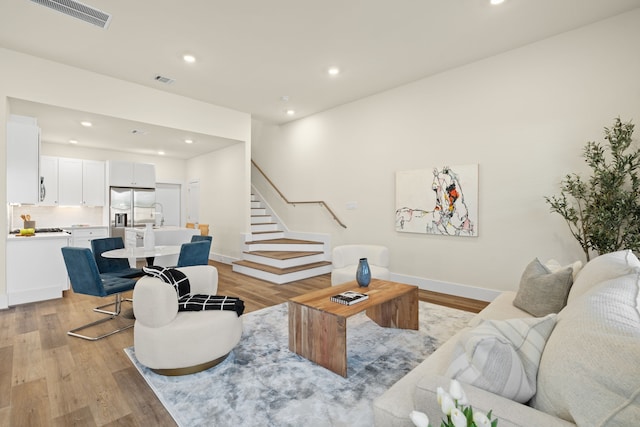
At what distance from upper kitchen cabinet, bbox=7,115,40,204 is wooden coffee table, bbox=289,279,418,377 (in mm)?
4126

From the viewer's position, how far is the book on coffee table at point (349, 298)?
2.58m

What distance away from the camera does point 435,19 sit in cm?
335

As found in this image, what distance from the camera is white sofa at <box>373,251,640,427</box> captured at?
84 centimetres

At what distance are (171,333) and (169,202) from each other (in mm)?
7350

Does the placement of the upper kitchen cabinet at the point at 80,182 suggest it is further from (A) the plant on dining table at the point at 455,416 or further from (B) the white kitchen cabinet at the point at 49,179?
(A) the plant on dining table at the point at 455,416

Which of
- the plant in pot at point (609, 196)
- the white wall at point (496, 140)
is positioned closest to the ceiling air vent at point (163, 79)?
the white wall at point (496, 140)

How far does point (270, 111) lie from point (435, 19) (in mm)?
3812

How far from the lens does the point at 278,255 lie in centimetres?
577

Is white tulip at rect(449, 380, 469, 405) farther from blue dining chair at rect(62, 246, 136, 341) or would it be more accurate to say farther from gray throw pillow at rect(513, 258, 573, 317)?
blue dining chair at rect(62, 246, 136, 341)

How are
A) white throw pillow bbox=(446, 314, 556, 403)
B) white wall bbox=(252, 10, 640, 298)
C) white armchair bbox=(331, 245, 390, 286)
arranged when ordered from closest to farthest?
1. white throw pillow bbox=(446, 314, 556, 403)
2. white wall bbox=(252, 10, 640, 298)
3. white armchair bbox=(331, 245, 390, 286)

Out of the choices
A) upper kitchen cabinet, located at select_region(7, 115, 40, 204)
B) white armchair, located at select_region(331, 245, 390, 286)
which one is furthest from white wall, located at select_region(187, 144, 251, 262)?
upper kitchen cabinet, located at select_region(7, 115, 40, 204)

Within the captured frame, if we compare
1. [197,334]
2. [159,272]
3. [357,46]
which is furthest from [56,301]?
[357,46]

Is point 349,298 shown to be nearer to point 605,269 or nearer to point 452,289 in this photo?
point 605,269

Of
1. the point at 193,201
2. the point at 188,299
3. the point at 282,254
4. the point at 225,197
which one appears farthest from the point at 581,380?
the point at 193,201
